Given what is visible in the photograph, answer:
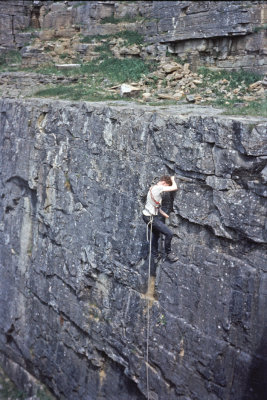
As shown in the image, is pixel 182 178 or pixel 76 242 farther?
pixel 76 242

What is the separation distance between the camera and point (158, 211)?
713 cm

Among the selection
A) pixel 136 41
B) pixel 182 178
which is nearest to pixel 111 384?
pixel 182 178

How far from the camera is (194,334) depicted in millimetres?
6852

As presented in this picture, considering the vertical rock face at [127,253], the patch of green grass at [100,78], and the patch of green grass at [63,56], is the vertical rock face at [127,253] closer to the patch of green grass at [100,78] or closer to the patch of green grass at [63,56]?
the patch of green grass at [100,78]

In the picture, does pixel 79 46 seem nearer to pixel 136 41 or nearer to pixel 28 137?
pixel 136 41

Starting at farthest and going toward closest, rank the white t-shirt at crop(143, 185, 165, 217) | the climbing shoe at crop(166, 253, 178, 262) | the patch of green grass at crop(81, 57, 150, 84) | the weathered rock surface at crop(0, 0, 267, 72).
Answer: the patch of green grass at crop(81, 57, 150, 84), the weathered rock surface at crop(0, 0, 267, 72), the climbing shoe at crop(166, 253, 178, 262), the white t-shirt at crop(143, 185, 165, 217)

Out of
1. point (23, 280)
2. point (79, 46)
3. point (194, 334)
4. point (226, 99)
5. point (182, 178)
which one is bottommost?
point (23, 280)

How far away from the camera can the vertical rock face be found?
20.6ft

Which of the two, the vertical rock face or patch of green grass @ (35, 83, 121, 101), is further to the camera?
patch of green grass @ (35, 83, 121, 101)

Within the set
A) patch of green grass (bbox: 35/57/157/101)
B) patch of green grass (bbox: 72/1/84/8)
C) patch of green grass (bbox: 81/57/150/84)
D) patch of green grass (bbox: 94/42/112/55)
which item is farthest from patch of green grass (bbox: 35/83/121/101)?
patch of green grass (bbox: 72/1/84/8)

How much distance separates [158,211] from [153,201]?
9.4 inches

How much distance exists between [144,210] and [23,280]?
4260 mm

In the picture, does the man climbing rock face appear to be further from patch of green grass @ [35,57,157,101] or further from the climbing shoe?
patch of green grass @ [35,57,157,101]

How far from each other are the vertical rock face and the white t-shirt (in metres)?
0.28
